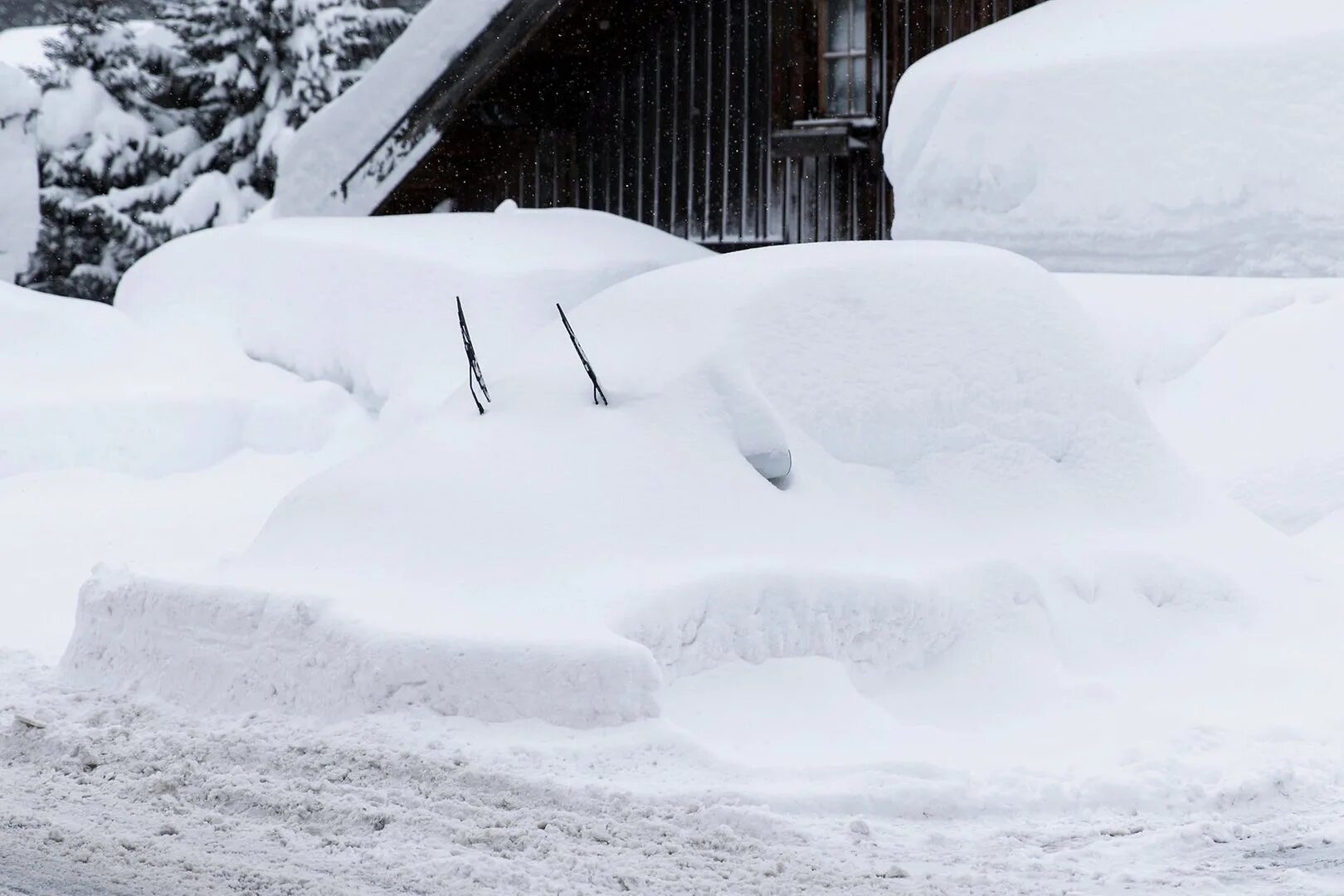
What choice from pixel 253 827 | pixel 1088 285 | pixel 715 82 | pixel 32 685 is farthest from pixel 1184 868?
pixel 715 82

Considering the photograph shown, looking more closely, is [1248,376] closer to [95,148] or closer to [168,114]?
[95,148]

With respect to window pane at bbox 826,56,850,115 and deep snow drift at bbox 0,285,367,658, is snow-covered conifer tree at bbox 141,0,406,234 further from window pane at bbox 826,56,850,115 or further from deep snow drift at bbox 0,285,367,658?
deep snow drift at bbox 0,285,367,658

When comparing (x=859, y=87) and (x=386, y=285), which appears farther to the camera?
(x=859, y=87)

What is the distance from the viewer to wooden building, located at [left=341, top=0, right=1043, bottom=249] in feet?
41.2

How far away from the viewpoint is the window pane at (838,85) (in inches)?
506

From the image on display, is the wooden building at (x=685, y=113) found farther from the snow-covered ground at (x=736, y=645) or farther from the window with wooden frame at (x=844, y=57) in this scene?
the snow-covered ground at (x=736, y=645)

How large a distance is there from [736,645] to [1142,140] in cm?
579

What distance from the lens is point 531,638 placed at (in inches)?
177

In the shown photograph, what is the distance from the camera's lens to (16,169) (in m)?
15.8

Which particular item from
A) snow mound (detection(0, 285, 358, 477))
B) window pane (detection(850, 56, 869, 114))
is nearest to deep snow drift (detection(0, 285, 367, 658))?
snow mound (detection(0, 285, 358, 477))

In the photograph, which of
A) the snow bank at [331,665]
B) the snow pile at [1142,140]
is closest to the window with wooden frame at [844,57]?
the snow pile at [1142,140]

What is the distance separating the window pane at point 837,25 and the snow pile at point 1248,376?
4.34 metres

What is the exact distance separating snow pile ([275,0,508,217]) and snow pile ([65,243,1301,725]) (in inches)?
279

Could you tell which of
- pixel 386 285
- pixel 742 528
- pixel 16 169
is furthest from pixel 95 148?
pixel 742 528
